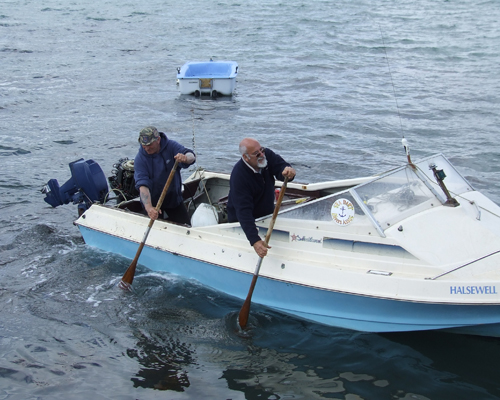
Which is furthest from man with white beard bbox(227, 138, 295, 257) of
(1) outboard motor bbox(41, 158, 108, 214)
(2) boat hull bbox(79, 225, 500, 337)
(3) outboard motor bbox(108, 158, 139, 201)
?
(1) outboard motor bbox(41, 158, 108, 214)

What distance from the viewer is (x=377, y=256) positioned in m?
5.63

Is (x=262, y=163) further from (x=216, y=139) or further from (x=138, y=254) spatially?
(x=216, y=139)

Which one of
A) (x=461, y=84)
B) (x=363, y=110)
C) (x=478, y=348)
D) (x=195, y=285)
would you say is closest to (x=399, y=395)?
(x=478, y=348)

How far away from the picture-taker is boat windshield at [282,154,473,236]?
5789 mm

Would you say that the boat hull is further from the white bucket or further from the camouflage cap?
the camouflage cap

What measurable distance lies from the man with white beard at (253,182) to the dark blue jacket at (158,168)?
1.22 metres

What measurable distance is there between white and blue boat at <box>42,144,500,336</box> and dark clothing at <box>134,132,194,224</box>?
633 millimetres

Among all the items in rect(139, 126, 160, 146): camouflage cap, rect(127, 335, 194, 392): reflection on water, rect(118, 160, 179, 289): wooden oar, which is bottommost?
rect(127, 335, 194, 392): reflection on water

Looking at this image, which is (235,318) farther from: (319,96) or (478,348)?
(319,96)

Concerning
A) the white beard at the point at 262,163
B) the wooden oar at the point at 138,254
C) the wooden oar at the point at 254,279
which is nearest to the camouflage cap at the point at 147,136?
the wooden oar at the point at 138,254

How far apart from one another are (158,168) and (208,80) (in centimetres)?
1057

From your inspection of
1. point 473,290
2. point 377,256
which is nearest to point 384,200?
point 377,256

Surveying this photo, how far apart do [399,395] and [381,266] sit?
122 centimetres

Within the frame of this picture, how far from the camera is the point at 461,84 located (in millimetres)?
17047
